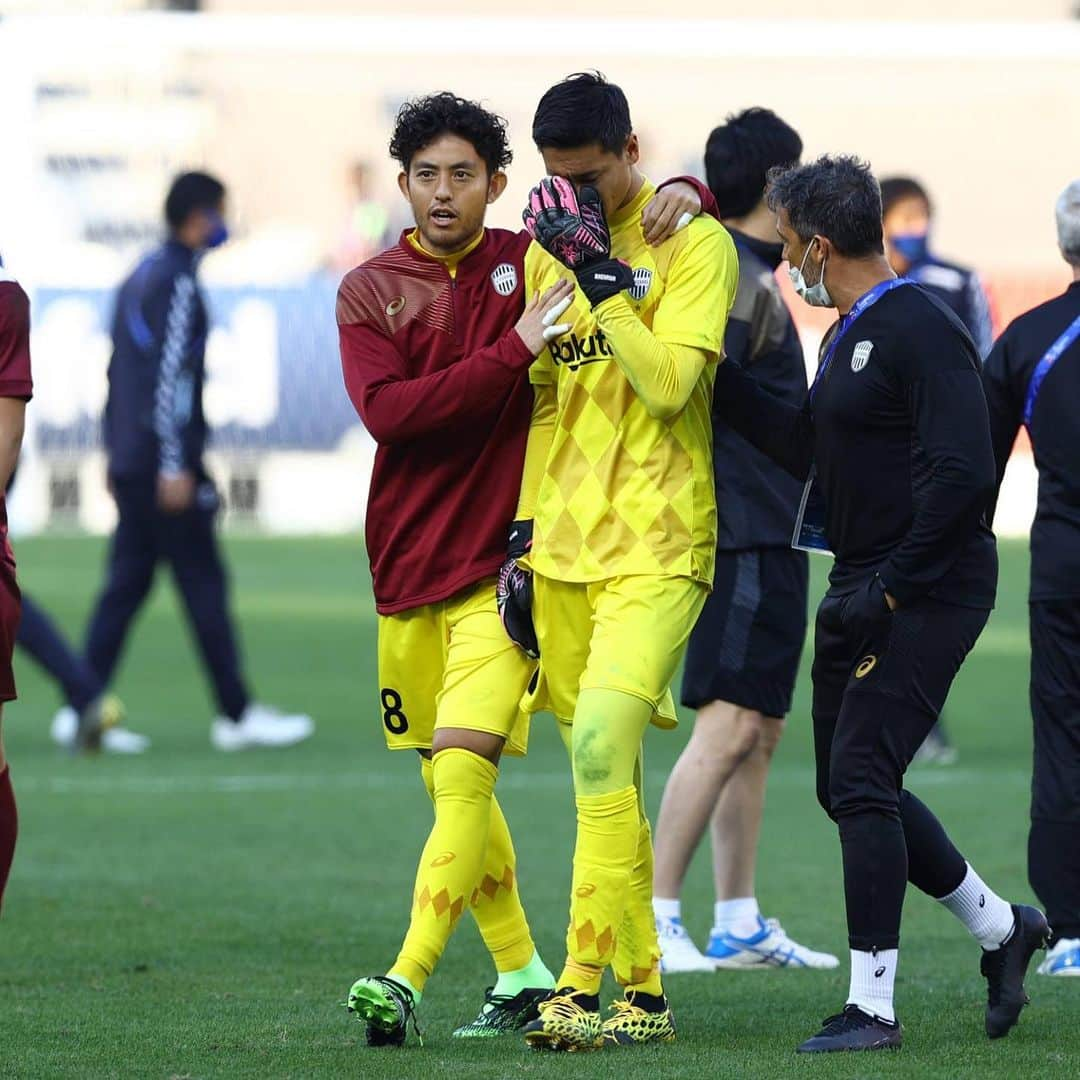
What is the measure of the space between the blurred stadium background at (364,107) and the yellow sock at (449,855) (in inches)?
752

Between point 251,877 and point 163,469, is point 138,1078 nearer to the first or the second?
point 251,877

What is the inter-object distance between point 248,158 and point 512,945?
28.4 metres

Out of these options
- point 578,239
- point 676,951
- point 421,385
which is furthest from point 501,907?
point 578,239

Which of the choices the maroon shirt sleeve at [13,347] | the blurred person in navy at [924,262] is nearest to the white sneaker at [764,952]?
the maroon shirt sleeve at [13,347]

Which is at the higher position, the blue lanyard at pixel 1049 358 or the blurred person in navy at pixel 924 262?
the blurred person in navy at pixel 924 262

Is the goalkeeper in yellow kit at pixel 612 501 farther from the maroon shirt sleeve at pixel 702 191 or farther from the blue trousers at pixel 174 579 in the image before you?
the blue trousers at pixel 174 579

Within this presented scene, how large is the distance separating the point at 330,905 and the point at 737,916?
1.43 meters

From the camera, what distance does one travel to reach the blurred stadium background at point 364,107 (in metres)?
28.3

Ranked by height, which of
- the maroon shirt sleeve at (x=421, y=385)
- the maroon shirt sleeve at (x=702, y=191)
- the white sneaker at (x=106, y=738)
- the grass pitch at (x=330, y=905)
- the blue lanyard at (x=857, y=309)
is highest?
the maroon shirt sleeve at (x=702, y=191)

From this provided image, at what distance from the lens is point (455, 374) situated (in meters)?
5.09

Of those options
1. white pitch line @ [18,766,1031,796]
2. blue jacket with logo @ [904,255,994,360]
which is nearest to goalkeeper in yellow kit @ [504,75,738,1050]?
white pitch line @ [18,766,1031,796]

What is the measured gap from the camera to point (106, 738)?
36.4 feet

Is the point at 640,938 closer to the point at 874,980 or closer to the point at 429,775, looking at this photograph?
the point at 874,980

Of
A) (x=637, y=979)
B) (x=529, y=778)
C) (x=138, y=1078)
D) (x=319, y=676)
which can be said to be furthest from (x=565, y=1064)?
(x=319, y=676)
